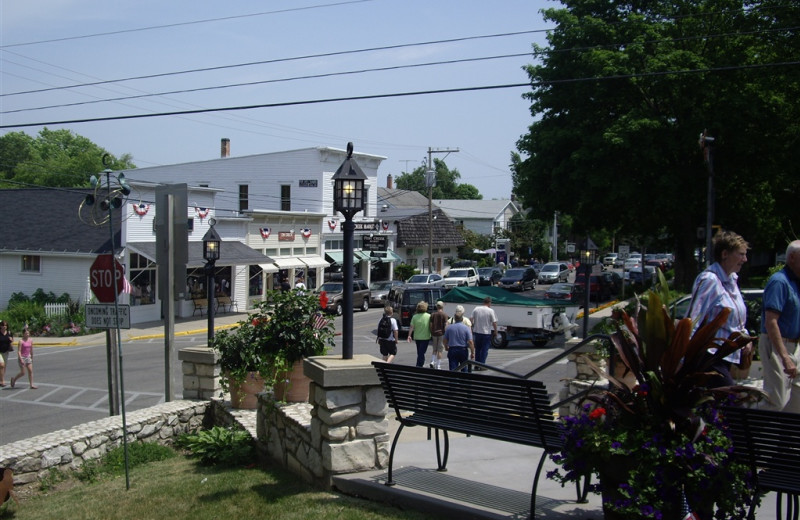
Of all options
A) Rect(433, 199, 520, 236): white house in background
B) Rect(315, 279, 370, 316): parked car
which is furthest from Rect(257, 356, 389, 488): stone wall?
Rect(433, 199, 520, 236): white house in background

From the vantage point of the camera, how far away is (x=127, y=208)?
3092 cm

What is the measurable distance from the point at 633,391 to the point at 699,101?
27.4 metres

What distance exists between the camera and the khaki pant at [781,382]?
570 centimetres

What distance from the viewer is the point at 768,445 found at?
4.23 m

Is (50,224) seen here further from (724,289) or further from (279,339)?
(724,289)

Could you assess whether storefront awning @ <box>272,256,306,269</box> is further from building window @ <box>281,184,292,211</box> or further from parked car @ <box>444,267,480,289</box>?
parked car @ <box>444,267,480,289</box>

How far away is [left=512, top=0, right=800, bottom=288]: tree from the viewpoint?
27.9 m

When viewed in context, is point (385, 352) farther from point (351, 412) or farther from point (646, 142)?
point (646, 142)

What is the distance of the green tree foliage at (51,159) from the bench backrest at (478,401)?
226 ft

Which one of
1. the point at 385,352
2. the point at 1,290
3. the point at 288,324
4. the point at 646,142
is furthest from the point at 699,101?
the point at 1,290

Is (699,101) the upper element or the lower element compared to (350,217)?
upper

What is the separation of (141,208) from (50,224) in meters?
4.48

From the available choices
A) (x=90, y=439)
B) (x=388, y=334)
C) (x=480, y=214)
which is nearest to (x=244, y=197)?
(x=388, y=334)

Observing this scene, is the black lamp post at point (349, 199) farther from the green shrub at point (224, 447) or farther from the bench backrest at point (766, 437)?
the bench backrest at point (766, 437)
